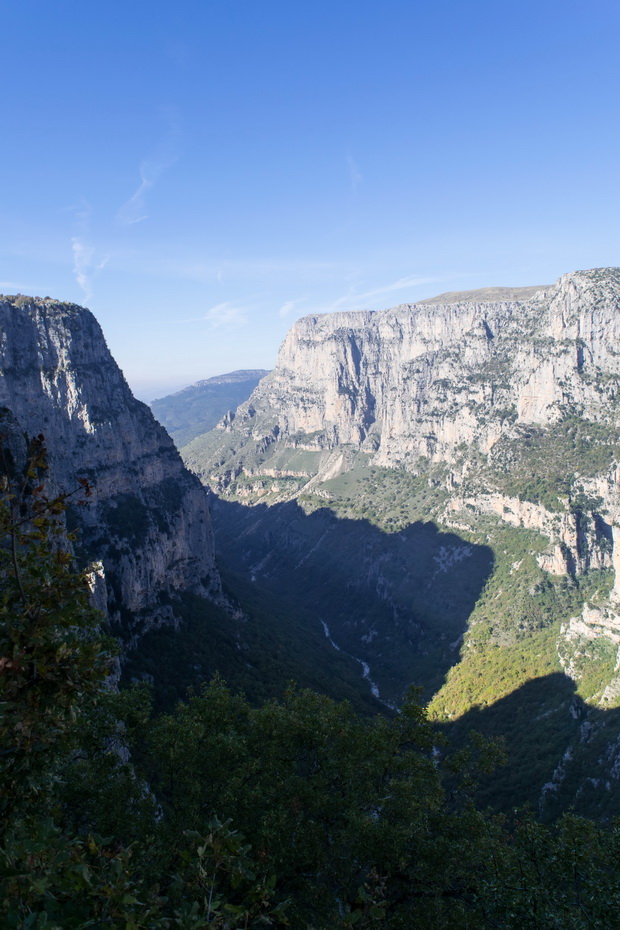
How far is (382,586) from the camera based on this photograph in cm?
14488

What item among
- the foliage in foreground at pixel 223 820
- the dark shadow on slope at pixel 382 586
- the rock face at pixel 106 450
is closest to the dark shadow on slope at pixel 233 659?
the rock face at pixel 106 450

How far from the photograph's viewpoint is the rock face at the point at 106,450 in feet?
239

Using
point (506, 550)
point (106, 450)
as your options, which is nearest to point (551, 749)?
point (506, 550)

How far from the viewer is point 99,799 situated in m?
16.0

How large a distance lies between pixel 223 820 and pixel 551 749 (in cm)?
6208

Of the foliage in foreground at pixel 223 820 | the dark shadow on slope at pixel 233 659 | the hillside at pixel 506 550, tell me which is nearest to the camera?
the foliage in foreground at pixel 223 820

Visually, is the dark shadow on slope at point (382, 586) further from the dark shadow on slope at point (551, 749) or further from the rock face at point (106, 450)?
the rock face at point (106, 450)

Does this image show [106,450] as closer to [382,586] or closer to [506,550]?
[382,586]

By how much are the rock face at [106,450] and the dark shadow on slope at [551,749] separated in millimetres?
47005

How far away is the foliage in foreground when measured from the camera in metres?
7.38

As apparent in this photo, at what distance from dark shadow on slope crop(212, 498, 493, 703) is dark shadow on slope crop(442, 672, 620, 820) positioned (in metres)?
24.0

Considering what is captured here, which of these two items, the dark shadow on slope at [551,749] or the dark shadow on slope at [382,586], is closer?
the dark shadow on slope at [551,749]

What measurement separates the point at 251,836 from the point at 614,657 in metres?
74.7

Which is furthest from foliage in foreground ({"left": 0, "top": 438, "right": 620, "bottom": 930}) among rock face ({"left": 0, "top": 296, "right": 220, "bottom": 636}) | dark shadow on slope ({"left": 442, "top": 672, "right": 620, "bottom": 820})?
rock face ({"left": 0, "top": 296, "right": 220, "bottom": 636})
